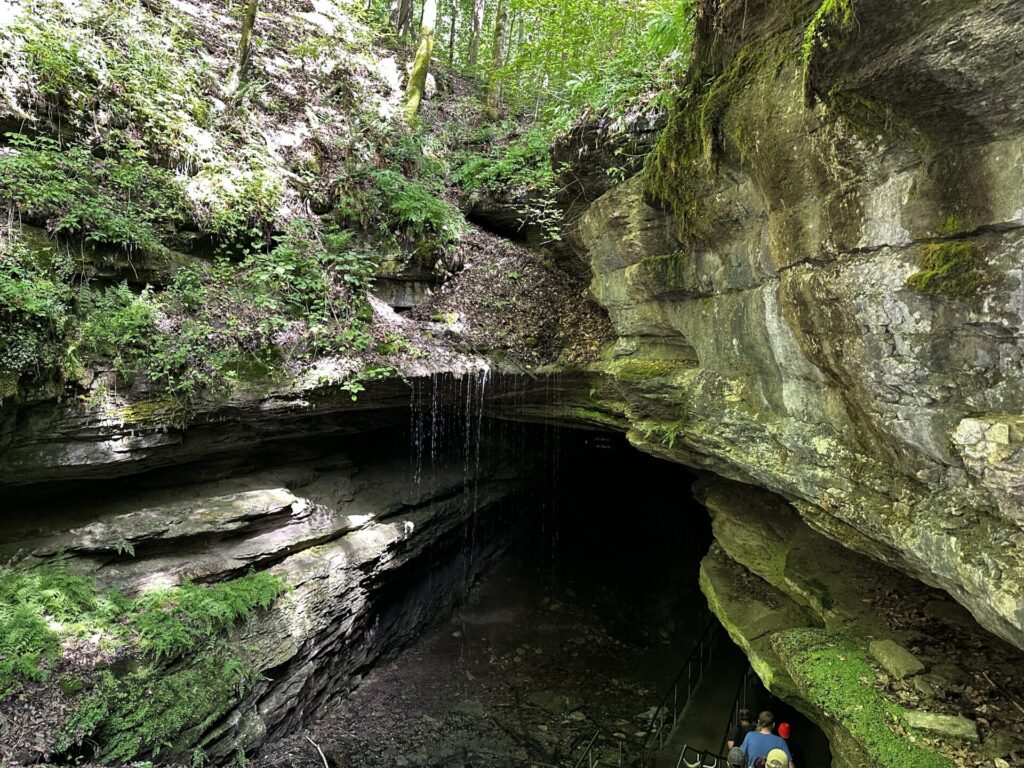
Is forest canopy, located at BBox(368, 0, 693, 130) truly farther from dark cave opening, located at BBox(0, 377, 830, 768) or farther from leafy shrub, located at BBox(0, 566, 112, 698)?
leafy shrub, located at BBox(0, 566, 112, 698)

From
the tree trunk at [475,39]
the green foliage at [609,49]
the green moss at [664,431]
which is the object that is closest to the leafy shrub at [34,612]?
the green moss at [664,431]

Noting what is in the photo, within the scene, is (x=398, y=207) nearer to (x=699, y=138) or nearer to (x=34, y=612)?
(x=699, y=138)

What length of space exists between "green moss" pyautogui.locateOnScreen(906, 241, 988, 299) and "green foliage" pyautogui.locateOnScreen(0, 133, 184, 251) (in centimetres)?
827

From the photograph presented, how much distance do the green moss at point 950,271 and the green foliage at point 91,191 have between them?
8.27m

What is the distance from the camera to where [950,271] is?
332 cm

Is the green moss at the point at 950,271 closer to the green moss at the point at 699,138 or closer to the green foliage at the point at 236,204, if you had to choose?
the green moss at the point at 699,138

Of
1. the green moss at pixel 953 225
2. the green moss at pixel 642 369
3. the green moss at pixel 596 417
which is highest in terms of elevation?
the green moss at pixel 953 225

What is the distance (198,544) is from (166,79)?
717cm

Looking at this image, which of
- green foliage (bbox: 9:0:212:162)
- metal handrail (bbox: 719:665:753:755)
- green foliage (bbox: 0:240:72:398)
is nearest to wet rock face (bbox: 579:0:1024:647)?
metal handrail (bbox: 719:665:753:755)

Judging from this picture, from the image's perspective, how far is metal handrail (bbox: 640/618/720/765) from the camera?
24.1 feet

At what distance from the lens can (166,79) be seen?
8312mm

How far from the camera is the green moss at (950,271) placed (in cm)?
322

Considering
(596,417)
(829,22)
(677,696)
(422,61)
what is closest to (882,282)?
(829,22)

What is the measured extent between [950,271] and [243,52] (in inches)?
434
